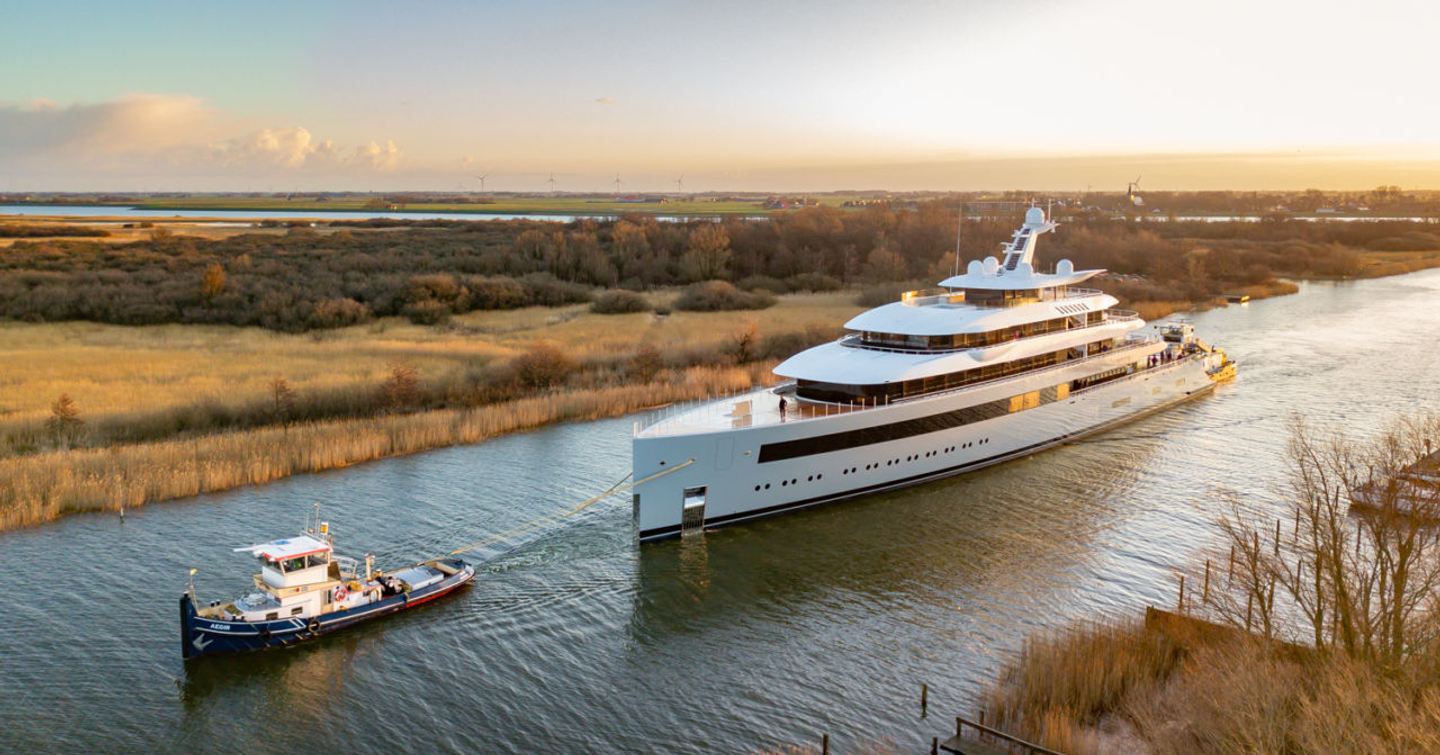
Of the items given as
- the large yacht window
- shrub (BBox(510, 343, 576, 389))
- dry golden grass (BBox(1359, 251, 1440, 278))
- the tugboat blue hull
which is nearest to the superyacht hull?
the large yacht window

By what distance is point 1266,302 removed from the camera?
82250 mm

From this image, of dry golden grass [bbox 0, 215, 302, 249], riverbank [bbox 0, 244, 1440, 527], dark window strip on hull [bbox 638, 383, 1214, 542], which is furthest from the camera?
dry golden grass [bbox 0, 215, 302, 249]

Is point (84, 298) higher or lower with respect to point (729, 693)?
higher

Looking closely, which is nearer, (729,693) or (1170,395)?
(729,693)

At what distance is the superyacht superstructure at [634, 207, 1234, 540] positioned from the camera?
26.5 m

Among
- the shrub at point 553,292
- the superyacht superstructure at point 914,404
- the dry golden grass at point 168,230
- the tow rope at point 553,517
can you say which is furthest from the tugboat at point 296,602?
the dry golden grass at point 168,230

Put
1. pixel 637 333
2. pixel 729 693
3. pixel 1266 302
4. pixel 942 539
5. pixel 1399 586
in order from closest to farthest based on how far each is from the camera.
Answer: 1. pixel 1399 586
2. pixel 729 693
3. pixel 942 539
4. pixel 637 333
5. pixel 1266 302

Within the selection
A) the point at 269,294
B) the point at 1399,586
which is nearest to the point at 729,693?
the point at 1399,586

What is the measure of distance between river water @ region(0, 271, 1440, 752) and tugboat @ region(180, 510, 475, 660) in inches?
15.0

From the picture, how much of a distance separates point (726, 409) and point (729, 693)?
1217 cm

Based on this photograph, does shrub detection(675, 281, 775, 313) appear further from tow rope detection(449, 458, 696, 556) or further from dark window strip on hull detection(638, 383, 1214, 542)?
tow rope detection(449, 458, 696, 556)

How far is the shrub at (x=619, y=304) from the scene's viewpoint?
69.1 m

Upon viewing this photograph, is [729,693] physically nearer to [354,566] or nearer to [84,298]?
[354,566]

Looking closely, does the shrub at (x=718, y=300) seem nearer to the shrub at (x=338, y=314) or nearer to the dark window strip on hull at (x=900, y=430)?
the shrub at (x=338, y=314)
